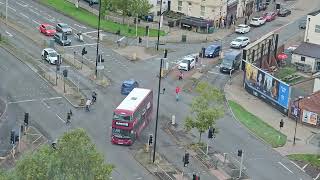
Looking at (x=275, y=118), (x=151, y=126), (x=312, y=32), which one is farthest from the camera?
(x=312, y=32)

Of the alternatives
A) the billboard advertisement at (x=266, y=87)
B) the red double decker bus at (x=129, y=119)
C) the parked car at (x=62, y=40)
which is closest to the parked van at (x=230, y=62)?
the billboard advertisement at (x=266, y=87)

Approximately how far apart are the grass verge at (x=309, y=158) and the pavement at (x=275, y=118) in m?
1.07

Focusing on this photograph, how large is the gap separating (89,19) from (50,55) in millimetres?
23983

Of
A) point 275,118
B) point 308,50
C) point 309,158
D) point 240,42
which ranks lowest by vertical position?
point 309,158

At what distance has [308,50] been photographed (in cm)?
10681

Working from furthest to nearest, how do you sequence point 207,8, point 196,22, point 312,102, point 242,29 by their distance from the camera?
point 207,8 → point 242,29 → point 196,22 → point 312,102

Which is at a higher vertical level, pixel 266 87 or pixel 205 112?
pixel 205 112

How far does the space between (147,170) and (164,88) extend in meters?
23.0

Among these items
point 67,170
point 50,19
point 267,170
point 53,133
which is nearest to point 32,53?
point 50,19

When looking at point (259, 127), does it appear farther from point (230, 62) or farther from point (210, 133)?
point (230, 62)

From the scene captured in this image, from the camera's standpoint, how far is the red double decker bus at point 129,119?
233 feet

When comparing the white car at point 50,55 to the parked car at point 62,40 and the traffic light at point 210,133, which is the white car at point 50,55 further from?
the traffic light at point 210,133

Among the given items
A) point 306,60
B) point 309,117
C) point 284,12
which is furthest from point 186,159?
point 284,12

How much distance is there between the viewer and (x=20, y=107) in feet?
267
